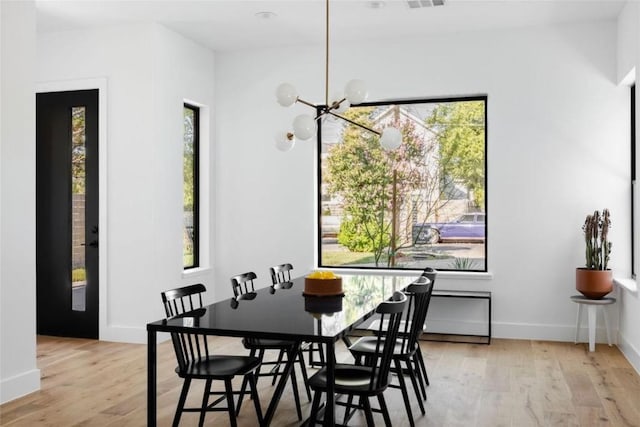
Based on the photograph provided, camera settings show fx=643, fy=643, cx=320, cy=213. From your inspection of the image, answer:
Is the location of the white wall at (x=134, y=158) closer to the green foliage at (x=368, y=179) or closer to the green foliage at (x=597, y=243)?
the green foliage at (x=368, y=179)

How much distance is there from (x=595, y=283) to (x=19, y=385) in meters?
4.50

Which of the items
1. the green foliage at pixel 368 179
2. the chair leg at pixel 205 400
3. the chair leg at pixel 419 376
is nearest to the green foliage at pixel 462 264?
the green foliage at pixel 368 179

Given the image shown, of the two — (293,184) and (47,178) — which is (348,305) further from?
(47,178)

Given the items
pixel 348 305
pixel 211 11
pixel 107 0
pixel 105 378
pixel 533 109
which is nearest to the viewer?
pixel 348 305

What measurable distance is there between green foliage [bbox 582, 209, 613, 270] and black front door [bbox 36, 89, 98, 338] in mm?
4434

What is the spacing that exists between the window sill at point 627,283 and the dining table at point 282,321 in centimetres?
217

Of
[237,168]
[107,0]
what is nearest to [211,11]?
[107,0]

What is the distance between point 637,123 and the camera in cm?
496

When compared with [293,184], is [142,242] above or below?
below

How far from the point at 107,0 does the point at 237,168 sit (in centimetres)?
222

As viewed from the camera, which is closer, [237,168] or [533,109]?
[533,109]

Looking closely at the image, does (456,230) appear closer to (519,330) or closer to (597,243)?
(519,330)

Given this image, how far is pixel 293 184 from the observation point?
6688 mm

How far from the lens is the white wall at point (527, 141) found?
19.0 feet
